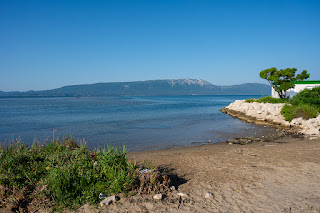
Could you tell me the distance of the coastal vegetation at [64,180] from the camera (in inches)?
188

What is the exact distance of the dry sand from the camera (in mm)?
4605

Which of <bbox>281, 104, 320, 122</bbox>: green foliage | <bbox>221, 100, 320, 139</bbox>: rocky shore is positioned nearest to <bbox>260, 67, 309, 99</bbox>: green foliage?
<bbox>221, 100, 320, 139</bbox>: rocky shore

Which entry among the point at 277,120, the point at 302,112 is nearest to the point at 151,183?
the point at 302,112

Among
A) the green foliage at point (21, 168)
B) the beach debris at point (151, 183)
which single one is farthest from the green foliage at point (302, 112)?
the green foliage at point (21, 168)

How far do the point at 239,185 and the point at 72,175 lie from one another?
13.5ft

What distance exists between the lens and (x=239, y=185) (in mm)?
5715

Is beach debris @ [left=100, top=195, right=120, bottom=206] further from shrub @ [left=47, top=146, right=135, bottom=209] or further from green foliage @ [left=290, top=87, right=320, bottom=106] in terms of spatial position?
green foliage @ [left=290, top=87, right=320, bottom=106]

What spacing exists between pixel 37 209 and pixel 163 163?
14.0ft

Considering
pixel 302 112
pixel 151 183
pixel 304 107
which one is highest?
A: pixel 304 107

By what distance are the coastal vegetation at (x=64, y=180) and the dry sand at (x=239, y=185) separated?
36 cm

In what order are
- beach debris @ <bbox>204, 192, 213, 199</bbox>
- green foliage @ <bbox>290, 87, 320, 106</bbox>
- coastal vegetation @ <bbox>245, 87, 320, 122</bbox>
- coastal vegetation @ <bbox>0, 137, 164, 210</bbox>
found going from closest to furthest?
1. coastal vegetation @ <bbox>0, 137, 164, 210</bbox>
2. beach debris @ <bbox>204, 192, 213, 199</bbox>
3. coastal vegetation @ <bbox>245, 87, 320, 122</bbox>
4. green foliage @ <bbox>290, 87, 320, 106</bbox>

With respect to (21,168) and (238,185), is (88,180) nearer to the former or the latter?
(21,168)

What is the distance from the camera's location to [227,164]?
7.64 meters

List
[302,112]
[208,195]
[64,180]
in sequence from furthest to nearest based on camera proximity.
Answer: [302,112] < [208,195] < [64,180]
